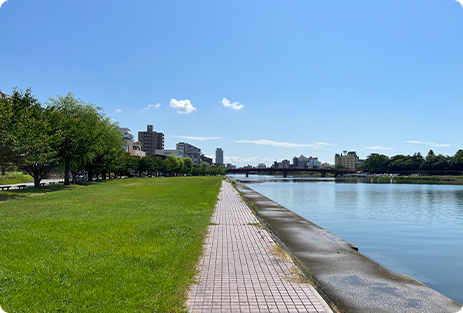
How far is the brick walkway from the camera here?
6.09 metres

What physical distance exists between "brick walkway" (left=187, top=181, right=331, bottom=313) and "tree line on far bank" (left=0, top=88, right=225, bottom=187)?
22.8 metres

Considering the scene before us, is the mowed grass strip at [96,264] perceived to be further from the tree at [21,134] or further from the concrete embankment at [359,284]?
→ the tree at [21,134]

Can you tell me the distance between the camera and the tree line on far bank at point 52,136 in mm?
25750

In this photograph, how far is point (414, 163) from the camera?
170125mm

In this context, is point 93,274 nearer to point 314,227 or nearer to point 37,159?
point 314,227

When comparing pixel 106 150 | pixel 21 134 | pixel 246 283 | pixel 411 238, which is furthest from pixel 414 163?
pixel 246 283

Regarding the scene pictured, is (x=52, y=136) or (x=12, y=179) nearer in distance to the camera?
(x=52, y=136)

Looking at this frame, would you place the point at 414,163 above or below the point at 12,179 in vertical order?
above

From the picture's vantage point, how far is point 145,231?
40.3 ft

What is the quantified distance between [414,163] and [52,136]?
186 m

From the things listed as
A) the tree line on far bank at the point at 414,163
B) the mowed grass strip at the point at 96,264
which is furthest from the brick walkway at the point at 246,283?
the tree line on far bank at the point at 414,163

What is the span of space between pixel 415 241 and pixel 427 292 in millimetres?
10685

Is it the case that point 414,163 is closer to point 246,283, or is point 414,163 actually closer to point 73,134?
point 73,134

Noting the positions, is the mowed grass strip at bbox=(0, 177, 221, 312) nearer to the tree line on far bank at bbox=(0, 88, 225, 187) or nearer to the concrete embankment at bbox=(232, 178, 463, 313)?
the concrete embankment at bbox=(232, 178, 463, 313)
